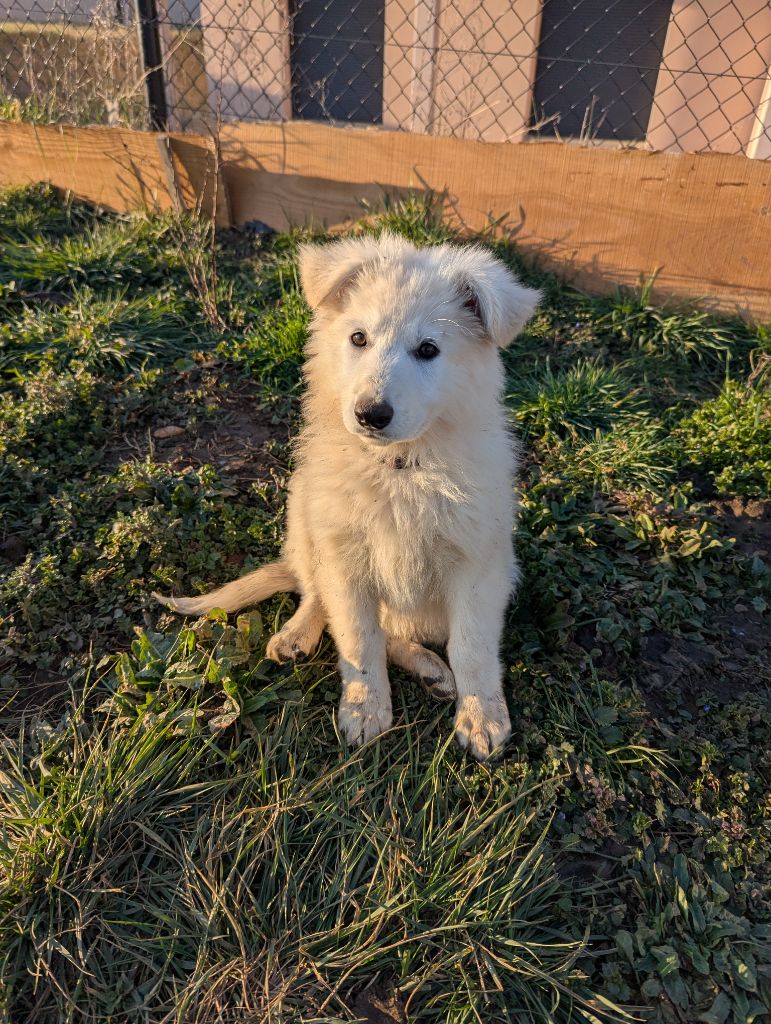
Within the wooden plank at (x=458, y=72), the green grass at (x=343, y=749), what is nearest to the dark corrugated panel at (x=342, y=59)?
the wooden plank at (x=458, y=72)

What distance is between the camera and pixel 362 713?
7.87 feet

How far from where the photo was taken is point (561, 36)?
7.20 meters

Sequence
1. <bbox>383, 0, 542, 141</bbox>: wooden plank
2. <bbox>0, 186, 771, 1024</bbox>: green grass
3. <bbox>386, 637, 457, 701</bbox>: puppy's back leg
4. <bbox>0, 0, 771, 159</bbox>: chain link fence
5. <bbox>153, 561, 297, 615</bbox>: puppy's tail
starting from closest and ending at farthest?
<bbox>0, 186, 771, 1024</bbox>: green grass
<bbox>386, 637, 457, 701</bbox>: puppy's back leg
<bbox>153, 561, 297, 615</bbox>: puppy's tail
<bbox>0, 0, 771, 159</bbox>: chain link fence
<bbox>383, 0, 542, 141</bbox>: wooden plank

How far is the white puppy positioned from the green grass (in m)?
0.21

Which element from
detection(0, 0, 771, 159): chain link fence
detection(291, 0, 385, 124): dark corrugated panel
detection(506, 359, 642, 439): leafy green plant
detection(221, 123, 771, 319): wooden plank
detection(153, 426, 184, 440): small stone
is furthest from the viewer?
detection(291, 0, 385, 124): dark corrugated panel

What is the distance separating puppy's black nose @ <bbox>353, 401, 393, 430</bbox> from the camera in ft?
6.51

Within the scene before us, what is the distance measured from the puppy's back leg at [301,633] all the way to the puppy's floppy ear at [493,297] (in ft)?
3.63

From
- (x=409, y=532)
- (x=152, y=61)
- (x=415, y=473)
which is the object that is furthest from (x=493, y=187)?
(x=409, y=532)

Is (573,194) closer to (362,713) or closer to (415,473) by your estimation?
(415,473)

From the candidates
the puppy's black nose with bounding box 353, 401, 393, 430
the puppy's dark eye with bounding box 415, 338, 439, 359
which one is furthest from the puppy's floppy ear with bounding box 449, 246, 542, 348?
the puppy's black nose with bounding box 353, 401, 393, 430

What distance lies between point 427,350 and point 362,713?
1.16 metres

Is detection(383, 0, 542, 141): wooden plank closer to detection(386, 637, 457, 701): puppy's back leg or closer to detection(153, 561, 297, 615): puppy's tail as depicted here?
detection(153, 561, 297, 615): puppy's tail

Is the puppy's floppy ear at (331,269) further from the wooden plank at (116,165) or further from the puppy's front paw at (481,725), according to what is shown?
the wooden plank at (116,165)

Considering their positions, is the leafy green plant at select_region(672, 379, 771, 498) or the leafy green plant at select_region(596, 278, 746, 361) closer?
the leafy green plant at select_region(672, 379, 771, 498)
